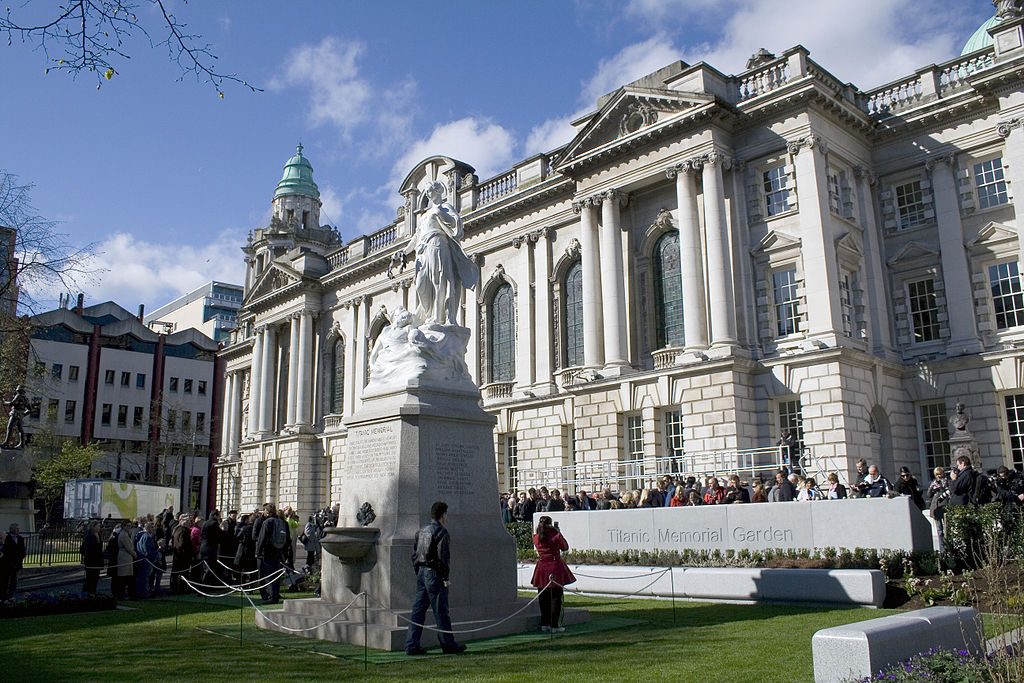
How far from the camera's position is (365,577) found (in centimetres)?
1214

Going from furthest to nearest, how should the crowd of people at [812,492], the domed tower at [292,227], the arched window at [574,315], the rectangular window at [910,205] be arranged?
the domed tower at [292,227], the arched window at [574,315], the rectangular window at [910,205], the crowd of people at [812,492]

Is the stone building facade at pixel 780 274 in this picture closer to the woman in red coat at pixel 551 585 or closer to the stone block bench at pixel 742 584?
the stone block bench at pixel 742 584

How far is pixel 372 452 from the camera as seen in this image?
13.1 m

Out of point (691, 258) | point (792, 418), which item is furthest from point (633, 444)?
point (691, 258)

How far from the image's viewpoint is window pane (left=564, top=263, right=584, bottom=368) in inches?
1479

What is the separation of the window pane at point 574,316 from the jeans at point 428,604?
2693cm

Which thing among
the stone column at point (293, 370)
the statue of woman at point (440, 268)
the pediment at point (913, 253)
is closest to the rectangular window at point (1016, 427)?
the pediment at point (913, 253)

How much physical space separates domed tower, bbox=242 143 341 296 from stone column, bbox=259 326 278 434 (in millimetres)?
7827

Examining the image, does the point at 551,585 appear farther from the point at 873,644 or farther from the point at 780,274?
the point at 780,274

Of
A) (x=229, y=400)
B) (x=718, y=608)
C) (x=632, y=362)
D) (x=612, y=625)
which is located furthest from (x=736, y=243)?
(x=229, y=400)

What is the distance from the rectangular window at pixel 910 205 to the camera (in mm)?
31297

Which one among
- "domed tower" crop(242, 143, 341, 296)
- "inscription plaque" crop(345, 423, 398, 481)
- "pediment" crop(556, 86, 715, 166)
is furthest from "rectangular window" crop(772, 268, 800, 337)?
"domed tower" crop(242, 143, 341, 296)

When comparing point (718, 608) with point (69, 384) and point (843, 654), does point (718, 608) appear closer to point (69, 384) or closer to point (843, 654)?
point (843, 654)

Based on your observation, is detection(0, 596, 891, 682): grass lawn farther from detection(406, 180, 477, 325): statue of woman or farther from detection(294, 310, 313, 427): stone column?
detection(294, 310, 313, 427): stone column
